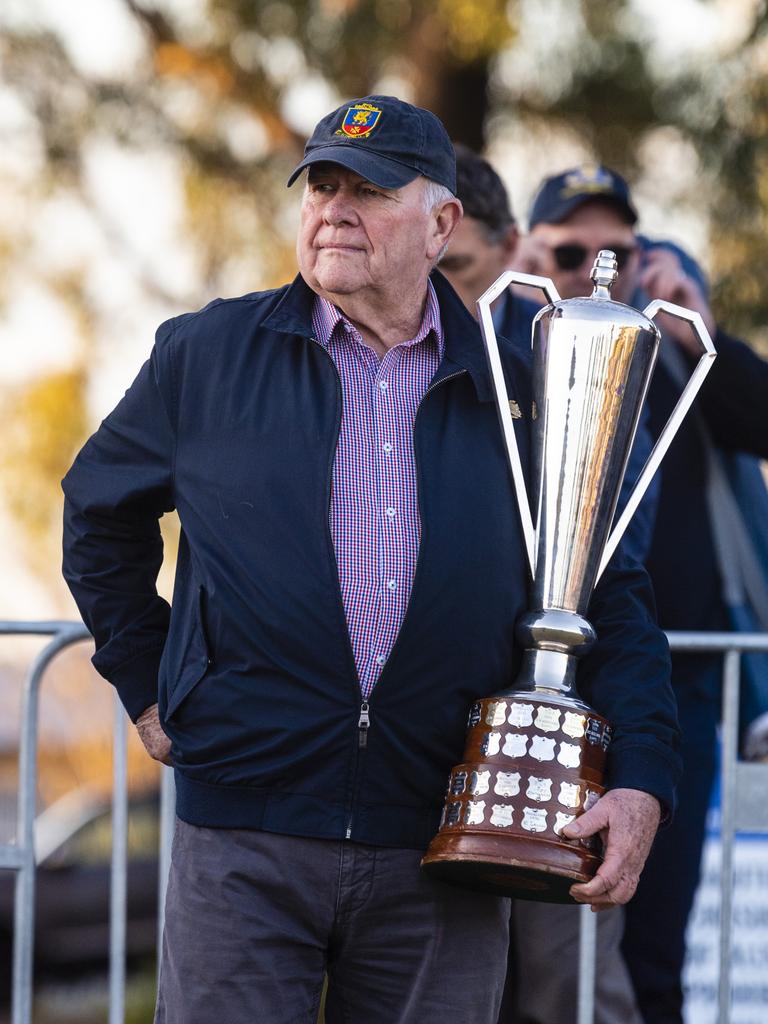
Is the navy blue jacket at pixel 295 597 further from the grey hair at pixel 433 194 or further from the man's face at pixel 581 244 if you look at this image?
the man's face at pixel 581 244

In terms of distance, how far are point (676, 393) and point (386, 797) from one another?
74.0 inches

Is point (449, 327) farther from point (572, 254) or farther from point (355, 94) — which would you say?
point (355, 94)

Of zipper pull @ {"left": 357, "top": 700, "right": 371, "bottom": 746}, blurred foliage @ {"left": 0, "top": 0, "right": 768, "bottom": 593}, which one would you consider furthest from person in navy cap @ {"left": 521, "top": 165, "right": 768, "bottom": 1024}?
blurred foliage @ {"left": 0, "top": 0, "right": 768, "bottom": 593}

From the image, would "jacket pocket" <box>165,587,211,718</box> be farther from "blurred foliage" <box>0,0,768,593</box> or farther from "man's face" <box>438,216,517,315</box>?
"blurred foliage" <box>0,0,768,593</box>

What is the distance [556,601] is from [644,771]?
328 mm

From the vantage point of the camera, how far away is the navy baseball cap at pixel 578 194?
4.32 m

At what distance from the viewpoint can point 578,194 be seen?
4328mm

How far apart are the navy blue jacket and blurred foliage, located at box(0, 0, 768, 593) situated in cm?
603

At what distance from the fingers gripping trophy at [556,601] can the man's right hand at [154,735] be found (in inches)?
21.9

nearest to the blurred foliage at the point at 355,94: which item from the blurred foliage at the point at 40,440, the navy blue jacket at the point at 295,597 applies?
the blurred foliage at the point at 40,440

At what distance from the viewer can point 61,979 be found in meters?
8.79

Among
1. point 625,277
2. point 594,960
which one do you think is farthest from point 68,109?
point 594,960

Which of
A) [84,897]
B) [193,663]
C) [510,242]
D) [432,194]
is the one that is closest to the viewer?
[193,663]

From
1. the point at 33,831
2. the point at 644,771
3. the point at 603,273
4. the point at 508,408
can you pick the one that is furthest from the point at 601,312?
the point at 33,831
